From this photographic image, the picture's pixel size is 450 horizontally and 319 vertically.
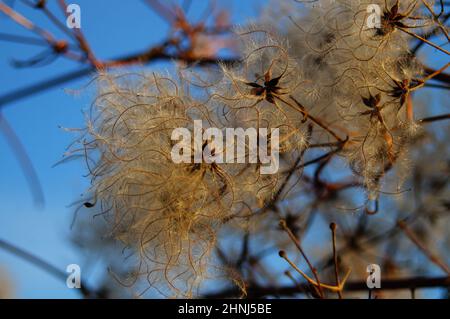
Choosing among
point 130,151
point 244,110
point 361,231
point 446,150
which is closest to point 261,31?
point 244,110

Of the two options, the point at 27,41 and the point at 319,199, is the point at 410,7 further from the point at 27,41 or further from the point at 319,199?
the point at 27,41

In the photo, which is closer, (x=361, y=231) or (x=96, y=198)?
(x=96, y=198)

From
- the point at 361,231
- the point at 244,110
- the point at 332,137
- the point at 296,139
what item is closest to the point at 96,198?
the point at 244,110

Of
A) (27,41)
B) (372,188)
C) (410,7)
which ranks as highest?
(27,41)

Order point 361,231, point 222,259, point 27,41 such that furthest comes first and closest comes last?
1. point 361,231
2. point 27,41
3. point 222,259

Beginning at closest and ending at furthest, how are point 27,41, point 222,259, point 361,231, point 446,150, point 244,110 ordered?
1. point 244,110
2. point 222,259
3. point 27,41
4. point 446,150
5. point 361,231

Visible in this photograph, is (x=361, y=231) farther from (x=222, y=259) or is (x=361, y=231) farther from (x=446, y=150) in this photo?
(x=222, y=259)

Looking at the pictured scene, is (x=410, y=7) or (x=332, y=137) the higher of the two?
(x=410, y=7)

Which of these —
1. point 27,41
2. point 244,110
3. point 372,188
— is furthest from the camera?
point 27,41

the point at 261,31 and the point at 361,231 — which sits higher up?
the point at 261,31
